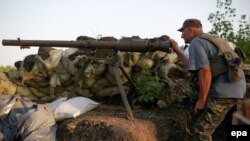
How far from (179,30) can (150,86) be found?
128 cm

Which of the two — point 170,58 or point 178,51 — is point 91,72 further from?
point 178,51

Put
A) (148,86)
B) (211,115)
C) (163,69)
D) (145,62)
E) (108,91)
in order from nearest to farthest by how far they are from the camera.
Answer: (211,115)
(148,86)
(163,69)
(145,62)
(108,91)

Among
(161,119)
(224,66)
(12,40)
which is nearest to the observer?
(224,66)

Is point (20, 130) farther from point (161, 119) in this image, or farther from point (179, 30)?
point (179, 30)

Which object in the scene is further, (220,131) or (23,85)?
(23,85)

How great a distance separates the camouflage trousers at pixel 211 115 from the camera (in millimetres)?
3801

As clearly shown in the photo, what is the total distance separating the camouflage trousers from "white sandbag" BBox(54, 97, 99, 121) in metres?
A: 1.87

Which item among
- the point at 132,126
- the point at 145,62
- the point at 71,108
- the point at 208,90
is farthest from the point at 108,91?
the point at 208,90

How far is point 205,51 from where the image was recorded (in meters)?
3.84

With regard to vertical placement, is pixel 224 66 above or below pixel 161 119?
above

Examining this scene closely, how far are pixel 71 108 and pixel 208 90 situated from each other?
2112mm

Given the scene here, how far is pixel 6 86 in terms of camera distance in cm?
639

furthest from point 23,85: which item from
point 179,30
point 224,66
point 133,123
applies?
point 224,66

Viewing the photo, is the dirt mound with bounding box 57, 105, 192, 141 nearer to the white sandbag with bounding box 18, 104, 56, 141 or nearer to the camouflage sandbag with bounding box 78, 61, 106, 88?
the white sandbag with bounding box 18, 104, 56, 141
